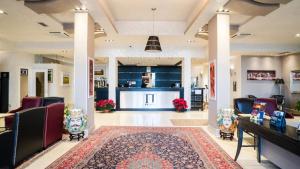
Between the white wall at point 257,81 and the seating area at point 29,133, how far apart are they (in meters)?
10.1

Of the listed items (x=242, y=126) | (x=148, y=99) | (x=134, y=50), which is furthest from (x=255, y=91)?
(x=242, y=126)

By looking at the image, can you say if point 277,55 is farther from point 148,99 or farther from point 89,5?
point 89,5

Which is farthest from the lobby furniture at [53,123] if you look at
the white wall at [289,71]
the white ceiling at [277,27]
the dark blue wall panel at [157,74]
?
the dark blue wall panel at [157,74]

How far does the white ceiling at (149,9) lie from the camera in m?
6.29

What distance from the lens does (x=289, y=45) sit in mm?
10938

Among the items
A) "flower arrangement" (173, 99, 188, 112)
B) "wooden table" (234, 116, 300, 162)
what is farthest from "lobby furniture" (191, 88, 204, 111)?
"wooden table" (234, 116, 300, 162)

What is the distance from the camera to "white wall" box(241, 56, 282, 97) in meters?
12.6

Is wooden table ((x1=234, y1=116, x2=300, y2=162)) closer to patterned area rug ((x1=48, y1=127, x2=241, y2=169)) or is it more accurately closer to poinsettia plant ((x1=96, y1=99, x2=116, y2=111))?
patterned area rug ((x1=48, y1=127, x2=241, y2=169))

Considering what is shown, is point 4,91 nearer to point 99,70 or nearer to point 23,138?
point 99,70

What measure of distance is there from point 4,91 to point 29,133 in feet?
27.6

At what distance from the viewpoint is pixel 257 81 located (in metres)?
12.6

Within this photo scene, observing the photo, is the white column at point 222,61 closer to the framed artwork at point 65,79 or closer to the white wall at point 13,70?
the white wall at point 13,70

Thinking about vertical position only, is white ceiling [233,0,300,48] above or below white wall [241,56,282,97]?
above

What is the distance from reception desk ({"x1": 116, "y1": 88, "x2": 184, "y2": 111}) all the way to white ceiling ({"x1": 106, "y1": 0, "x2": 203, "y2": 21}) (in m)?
4.84
